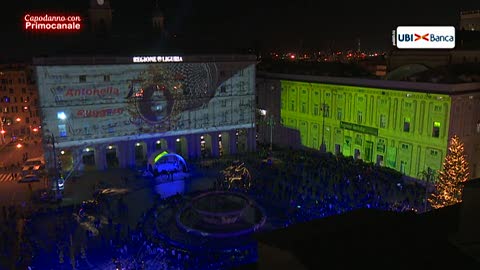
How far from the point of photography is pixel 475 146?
3816 cm

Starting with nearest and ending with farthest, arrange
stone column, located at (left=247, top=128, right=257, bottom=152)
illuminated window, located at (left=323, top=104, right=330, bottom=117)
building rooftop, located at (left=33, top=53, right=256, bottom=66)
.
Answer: building rooftop, located at (left=33, top=53, right=256, bottom=66), illuminated window, located at (left=323, top=104, right=330, bottom=117), stone column, located at (left=247, top=128, right=257, bottom=152)

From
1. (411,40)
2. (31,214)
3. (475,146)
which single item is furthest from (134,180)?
(411,40)

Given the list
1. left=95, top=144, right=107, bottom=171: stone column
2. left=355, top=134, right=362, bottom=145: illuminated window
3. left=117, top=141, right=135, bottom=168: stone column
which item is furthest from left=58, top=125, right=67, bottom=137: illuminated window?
left=355, top=134, right=362, bottom=145: illuminated window

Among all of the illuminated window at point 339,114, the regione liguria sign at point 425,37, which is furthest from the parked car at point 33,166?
the regione liguria sign at point 425,37

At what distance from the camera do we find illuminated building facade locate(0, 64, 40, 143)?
201ft

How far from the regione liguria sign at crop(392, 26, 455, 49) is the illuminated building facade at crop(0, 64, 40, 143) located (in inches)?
2064

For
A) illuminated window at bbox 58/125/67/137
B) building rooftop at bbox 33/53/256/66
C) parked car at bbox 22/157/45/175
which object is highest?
building rooftop at bbox 33/53/256/66

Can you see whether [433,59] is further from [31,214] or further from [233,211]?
[31,214]

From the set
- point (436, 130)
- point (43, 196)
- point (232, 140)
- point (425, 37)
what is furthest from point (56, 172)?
point (425, 37)

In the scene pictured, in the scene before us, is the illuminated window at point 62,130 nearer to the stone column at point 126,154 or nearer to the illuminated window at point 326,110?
the stone column at point 126,154

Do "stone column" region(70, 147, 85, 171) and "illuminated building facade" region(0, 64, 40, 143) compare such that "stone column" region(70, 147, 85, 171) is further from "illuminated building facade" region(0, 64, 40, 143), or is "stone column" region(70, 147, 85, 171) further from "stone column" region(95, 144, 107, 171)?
"illuminated building facade" region(0, 64, 40, 143)

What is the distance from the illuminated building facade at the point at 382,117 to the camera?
3662cm

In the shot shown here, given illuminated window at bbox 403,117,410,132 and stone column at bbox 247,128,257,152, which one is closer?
illuminated window at bbox 403,117,410,132

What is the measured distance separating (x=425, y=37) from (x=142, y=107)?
113ft
